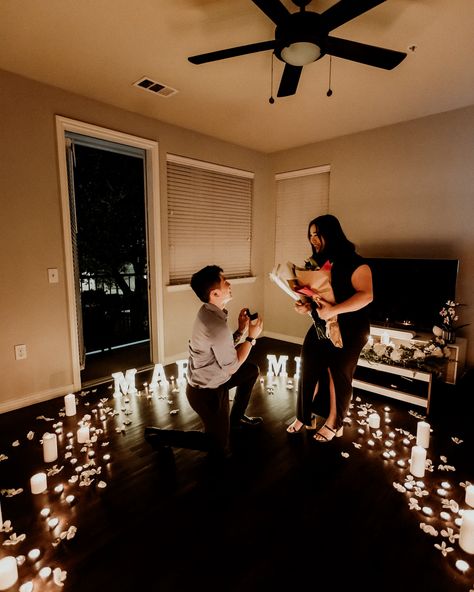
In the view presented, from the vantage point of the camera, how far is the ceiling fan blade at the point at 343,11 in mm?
1477

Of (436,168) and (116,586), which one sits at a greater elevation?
(436,168)

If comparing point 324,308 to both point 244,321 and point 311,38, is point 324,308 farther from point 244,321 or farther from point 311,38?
point 311,38

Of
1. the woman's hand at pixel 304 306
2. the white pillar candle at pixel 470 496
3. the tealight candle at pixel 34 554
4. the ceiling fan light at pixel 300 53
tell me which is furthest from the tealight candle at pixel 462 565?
the ceiling fan light at pixel 300 53

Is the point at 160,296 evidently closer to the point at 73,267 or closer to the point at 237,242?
the point at 73,267

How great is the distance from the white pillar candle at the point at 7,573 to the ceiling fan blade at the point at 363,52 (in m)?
2.67

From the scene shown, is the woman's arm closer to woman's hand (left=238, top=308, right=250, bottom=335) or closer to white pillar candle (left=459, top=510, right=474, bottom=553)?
woman's hand (left=238, top=308, right=250, bottom=335)

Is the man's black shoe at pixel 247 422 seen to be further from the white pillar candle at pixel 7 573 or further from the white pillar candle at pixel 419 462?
the white pillar candle at pixel 7 573

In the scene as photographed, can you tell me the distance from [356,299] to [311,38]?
1360mm

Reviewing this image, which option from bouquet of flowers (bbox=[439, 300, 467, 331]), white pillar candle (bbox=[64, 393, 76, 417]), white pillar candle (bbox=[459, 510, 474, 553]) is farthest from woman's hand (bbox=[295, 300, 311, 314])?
white pillar candle (bbox=[64, 393, 76, 417])

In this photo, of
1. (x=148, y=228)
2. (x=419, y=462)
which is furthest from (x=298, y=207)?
(x=419, y=462)

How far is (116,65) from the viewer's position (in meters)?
2.52

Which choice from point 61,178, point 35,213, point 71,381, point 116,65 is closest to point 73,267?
point 35,213

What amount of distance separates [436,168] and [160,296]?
321 centimetres

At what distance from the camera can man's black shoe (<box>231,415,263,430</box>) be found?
7.99 feet
